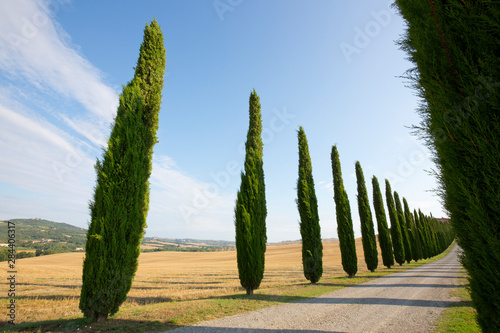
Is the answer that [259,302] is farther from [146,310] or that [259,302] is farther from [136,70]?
[136,70]

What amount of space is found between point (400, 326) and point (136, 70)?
1171cm

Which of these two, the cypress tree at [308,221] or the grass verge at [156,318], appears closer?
the grass verge at [156,318]

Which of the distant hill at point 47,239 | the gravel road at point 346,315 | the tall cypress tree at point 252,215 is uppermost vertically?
the tall cypress tree at point 252,215

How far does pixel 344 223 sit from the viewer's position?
18.9 meters

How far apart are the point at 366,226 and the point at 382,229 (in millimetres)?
5029

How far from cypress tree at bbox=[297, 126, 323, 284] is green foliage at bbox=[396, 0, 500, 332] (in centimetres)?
1327

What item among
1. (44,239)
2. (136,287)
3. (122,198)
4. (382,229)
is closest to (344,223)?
(382,229)

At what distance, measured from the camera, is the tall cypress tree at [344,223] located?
706 inches

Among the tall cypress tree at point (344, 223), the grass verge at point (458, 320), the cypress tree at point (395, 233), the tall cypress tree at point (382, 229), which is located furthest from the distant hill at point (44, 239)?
the grass verge at point (458, 320)

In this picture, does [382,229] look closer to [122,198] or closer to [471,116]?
[122,198]

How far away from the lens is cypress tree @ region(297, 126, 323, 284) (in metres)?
14.9

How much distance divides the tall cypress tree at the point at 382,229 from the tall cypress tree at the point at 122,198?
2554 centimetres

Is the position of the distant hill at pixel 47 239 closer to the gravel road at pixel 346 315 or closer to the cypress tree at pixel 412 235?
the gravel road at pixel 346 315

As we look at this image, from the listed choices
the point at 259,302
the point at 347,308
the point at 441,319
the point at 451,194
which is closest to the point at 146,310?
the point at 259,302
